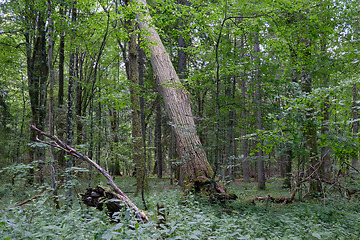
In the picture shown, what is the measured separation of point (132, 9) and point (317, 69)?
5.99m

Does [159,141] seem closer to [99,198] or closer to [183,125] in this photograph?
[183,125]

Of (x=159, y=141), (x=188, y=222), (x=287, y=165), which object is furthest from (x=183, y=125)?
(x=159, y=141)

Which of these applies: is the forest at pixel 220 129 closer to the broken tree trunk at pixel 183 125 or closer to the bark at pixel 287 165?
the broken tree trunk at pixel 183 125

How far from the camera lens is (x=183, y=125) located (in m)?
6.20

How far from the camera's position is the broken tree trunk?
6.23m

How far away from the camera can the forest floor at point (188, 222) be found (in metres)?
2.69

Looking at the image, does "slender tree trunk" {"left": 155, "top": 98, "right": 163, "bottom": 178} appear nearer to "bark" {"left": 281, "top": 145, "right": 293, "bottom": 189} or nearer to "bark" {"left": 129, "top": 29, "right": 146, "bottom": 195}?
"bark" {"left": 129, "top": 29, "right": 146, "bottom": 195}

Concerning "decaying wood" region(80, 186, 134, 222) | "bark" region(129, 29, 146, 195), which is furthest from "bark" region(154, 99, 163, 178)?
"decaying wood" region(80, 186, 134, 222)

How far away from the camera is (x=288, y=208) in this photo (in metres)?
6.16

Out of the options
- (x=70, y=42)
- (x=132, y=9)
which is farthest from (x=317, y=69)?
(x=70, y=42)

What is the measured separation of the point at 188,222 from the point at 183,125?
3465 millimetres

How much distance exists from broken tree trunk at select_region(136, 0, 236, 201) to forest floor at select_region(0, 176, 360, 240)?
21.4 inches

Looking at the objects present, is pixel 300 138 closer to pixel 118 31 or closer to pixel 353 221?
pixel 353 221

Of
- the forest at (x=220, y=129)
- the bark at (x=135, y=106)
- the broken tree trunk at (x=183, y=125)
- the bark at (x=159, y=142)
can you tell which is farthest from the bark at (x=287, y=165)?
the bark at (x=159, y=142)
